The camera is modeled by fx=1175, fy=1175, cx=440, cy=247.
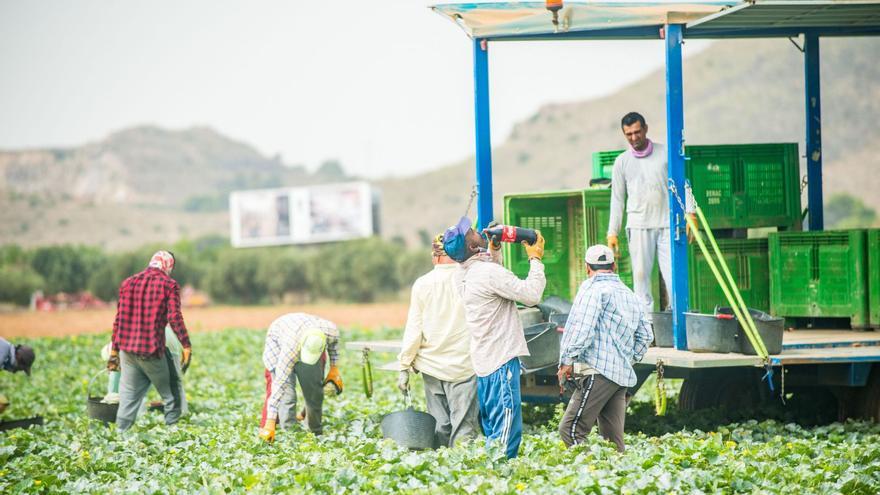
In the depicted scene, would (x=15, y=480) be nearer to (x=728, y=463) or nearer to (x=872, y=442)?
(x=728, y=463)

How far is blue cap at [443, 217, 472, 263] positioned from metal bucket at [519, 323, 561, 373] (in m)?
1.66

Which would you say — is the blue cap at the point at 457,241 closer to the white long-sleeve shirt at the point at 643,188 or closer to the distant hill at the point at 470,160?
the white long-sleeve shirt at the point at 643,188

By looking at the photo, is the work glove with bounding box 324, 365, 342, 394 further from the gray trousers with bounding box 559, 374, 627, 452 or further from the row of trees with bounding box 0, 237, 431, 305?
the row of trees with bounding box 0, 237, 431, 305

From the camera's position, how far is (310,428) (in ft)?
36.7

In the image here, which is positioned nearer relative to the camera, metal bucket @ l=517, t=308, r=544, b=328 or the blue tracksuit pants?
the blue tracksuit pants

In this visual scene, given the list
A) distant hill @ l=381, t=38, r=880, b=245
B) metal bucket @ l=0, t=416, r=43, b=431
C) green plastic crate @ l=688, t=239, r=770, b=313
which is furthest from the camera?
distant hill @ l=381, t=38, r=880, b=245

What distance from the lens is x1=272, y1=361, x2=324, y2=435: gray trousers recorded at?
35.9 feet

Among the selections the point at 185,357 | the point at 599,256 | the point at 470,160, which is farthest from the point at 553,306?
the point at 470,160

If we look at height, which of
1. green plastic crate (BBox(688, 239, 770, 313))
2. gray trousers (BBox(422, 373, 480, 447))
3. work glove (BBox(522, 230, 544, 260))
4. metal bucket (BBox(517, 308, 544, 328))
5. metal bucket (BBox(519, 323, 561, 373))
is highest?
work glove (BBox(522, 230, 544, 260))

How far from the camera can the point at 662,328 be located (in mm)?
10523

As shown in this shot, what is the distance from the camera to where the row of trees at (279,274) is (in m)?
65.1

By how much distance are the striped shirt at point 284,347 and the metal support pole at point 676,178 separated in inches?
122

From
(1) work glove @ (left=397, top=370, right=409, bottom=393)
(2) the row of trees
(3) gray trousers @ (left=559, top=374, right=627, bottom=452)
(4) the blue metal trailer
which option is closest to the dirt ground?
(2) the row of trees

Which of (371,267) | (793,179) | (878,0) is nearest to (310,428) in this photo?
(793,179)
